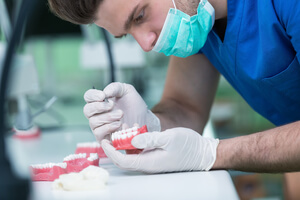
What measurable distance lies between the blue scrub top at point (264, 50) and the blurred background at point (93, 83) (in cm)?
30

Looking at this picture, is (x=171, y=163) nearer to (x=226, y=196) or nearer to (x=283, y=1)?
(x=226, y=196)

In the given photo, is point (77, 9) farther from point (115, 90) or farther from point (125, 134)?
point (125, 134)

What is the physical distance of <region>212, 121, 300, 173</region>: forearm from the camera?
1.03 m

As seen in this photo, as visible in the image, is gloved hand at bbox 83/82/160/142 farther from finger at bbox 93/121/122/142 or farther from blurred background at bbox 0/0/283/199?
blurred background at bbox 0/0/283/199

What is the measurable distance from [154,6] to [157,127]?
389mm

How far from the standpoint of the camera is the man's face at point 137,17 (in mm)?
1223

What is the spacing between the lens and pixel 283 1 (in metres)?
1.14

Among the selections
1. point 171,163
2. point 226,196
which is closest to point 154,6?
point 171,163

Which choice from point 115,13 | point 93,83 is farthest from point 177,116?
point 93,83

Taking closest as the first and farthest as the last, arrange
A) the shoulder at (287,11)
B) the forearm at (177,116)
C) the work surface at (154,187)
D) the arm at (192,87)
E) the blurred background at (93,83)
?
the work surface at (154,187) < the shoulder at (287,11) < the forearm at (177,116) < the arm at (192,87) < the blurred background at (93,83)

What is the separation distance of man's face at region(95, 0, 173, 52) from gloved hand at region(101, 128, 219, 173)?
1.27 ft

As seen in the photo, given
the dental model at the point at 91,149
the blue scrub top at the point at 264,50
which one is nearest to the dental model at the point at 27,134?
the dental model at the point at 91,149

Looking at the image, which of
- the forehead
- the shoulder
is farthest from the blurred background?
the shoulder

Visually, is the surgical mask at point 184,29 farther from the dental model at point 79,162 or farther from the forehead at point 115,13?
the dental model at point 79,162
